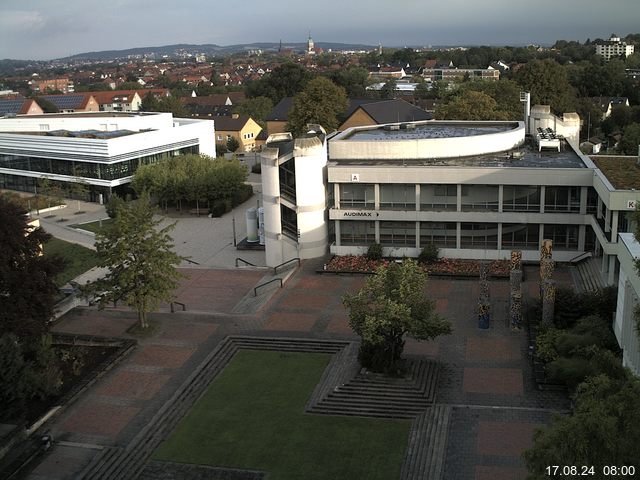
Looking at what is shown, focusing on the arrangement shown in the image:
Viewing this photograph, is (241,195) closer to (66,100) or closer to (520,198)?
(520,198)

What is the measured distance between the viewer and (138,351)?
95.7 ft

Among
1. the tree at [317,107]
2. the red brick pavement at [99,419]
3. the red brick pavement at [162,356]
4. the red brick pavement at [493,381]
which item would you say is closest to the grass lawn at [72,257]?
the red brick pavement at [162,356]

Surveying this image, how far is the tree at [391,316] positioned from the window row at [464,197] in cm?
1325

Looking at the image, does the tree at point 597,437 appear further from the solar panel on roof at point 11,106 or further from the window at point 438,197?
the solar panel on roof at point 11,106

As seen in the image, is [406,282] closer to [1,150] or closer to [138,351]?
[138,351]

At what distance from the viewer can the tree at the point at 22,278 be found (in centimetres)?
2539

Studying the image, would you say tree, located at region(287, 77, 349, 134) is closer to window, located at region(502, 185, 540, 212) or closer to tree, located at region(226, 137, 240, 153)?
tree, located at region(226, 137, 240, 153)

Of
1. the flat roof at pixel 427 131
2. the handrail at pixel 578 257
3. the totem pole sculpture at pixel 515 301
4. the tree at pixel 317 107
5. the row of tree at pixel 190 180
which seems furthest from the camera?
the tree at pixel 317 107

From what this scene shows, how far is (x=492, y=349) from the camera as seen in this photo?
91.4 feet

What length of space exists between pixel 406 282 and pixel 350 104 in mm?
63846

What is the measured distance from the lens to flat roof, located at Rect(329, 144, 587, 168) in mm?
39156

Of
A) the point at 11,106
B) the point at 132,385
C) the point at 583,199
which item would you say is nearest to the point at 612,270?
the point at 583,199

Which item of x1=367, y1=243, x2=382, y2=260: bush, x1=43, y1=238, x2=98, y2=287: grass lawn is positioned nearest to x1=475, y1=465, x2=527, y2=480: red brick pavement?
x1=367, y1=243, x2=382, y2=260: bush

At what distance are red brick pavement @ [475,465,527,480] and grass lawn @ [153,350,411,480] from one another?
91.5 inches
